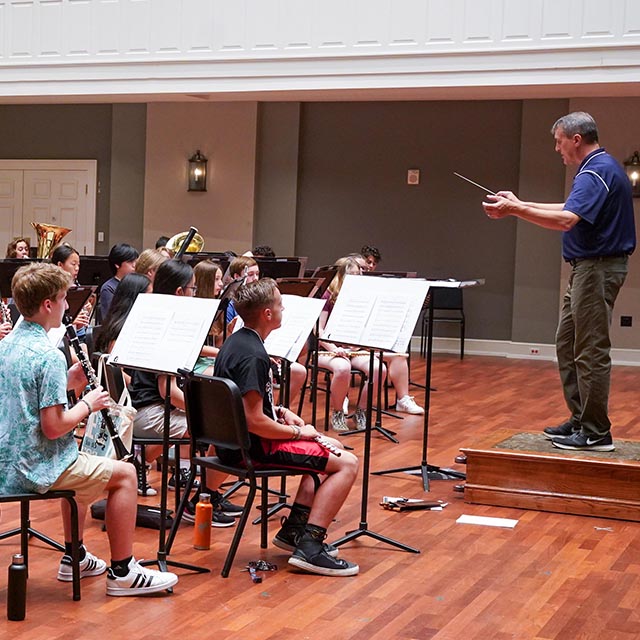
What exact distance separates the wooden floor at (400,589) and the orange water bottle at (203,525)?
0.05 metres

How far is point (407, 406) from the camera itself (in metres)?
7.89

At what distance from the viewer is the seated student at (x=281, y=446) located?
397 cm

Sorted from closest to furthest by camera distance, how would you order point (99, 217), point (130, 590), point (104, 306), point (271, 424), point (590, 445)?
point (130, 590)
point (271, 424)
point (590, 445)
point (104, 306)
point (99, 217)

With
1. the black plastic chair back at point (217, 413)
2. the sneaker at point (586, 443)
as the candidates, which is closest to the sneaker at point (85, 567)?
the black plastic chair back at point (217, 413)

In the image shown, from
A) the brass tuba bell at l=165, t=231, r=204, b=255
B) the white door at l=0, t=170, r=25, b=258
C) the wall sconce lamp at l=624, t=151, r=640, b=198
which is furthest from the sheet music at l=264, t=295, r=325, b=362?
the white door at l=0, t=170, r=25, b=258

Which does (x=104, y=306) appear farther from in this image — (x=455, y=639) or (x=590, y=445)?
(x=455, y=639)

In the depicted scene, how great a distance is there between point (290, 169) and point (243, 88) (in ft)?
8.29

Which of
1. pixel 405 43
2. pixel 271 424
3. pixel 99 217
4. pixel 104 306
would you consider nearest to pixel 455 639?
pixel 271 424

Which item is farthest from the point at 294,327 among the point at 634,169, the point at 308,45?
the point at 634,169

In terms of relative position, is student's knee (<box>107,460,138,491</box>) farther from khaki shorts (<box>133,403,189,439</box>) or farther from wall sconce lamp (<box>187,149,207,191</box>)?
wall sconce lamp (<box>187,149,207,191</box>)

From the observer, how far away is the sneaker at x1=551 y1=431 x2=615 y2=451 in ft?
17.0

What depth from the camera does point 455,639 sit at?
11.1 feet

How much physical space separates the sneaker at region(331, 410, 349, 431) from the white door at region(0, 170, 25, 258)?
8.42 meters

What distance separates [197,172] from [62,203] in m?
2.09
